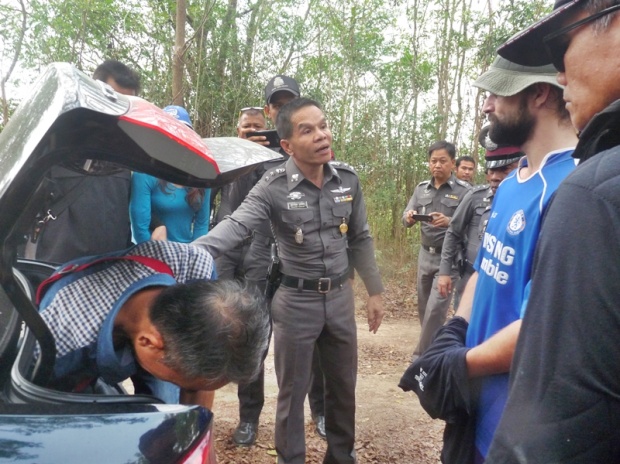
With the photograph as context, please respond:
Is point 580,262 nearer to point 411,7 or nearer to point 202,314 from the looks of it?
Answer: point 202,314

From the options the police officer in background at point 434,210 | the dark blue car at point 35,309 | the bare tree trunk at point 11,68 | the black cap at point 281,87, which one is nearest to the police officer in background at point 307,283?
the black cap at point 281,87

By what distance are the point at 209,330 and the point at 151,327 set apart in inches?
6.6

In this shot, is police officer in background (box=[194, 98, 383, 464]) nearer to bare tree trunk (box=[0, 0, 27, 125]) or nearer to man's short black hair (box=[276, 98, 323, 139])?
man's short black hair (box=[276, 98, 323, 139])

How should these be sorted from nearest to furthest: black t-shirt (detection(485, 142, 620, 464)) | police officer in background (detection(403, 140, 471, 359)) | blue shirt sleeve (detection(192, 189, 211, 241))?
black t-shirt (detection(485, 142, 620, 464)) → blue shirt sleeve (detection(192, 189, 211, 241)) → police officer in background (detection(403, 140, 471, 359))

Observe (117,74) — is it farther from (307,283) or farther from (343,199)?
(307,283)

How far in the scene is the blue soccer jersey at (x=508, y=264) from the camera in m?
1.54

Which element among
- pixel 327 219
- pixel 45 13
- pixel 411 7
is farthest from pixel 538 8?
pixel 45 13

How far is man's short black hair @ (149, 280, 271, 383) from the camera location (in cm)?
135

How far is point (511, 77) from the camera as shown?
1728mm

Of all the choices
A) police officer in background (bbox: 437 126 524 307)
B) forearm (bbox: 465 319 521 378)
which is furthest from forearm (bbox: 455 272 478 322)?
police officer in background (bbox: 437 126 524 307)

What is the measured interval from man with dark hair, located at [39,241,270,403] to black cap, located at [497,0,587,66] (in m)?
1.02

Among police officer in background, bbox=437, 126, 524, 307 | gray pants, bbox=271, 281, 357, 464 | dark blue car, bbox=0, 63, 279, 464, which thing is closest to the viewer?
dark blue car, bbox=0, 63, 279, 464

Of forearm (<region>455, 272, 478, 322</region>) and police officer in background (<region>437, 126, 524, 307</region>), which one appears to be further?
police officer in background (<region>437, 126, 524, 307</region>)

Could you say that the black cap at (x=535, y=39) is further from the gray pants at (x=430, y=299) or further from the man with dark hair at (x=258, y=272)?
the gray pants at (x=430, y=299)
